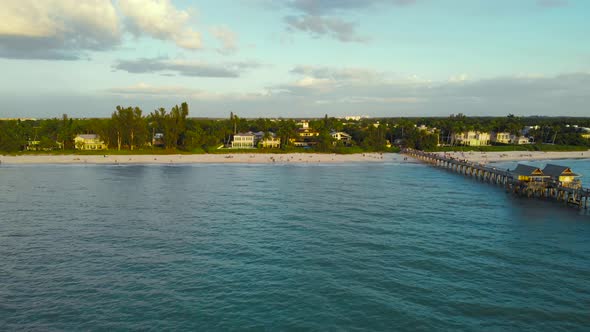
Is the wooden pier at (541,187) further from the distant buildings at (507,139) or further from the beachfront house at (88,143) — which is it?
the beachfront house at (88,143)

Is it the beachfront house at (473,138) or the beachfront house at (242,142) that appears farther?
the beachfront house at (473,138)

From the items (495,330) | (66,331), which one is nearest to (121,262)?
(66,331)

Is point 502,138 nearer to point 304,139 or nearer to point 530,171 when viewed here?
point 304,139

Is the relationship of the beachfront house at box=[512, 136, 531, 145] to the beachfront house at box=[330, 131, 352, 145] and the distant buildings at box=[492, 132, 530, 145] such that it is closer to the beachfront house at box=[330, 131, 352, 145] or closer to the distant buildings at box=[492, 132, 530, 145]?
the distant buildings at box=[492, 132, 530, 145]

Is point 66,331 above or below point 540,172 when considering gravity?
below

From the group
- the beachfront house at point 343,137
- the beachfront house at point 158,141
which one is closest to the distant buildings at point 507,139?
the beachfront house at point 343,137

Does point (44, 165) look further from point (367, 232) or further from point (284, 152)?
point (367, 232)
